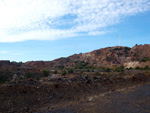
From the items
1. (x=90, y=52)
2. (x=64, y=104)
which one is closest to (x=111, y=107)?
(x=64, y=104)

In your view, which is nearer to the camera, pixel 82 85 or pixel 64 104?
pixel 64 104

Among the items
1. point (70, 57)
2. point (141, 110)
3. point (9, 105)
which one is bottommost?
point (141, 110)

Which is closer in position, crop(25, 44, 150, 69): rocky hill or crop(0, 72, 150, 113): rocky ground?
crop(0, 72, 150, 113): rocky ground

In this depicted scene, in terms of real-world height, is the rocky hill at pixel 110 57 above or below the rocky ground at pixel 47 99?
above

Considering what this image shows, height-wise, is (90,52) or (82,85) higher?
(90,52)

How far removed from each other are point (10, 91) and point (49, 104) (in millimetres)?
2329

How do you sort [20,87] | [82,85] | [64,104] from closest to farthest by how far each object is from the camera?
[64,104] → [20,87] → [82,85]

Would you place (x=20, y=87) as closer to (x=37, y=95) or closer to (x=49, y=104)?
(x=37, y=95)

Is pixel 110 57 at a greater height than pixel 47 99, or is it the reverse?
pixel 110 57

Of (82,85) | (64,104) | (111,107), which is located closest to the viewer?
(111,107)

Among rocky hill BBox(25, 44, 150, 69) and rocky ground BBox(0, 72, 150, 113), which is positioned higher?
rocky hill BBox(25, 44, 150, 69)

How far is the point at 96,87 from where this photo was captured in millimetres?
14117

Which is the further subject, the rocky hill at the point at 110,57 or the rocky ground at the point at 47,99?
the rocky hill at the point at 110,57

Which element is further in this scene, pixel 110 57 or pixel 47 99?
pixel 110 57
